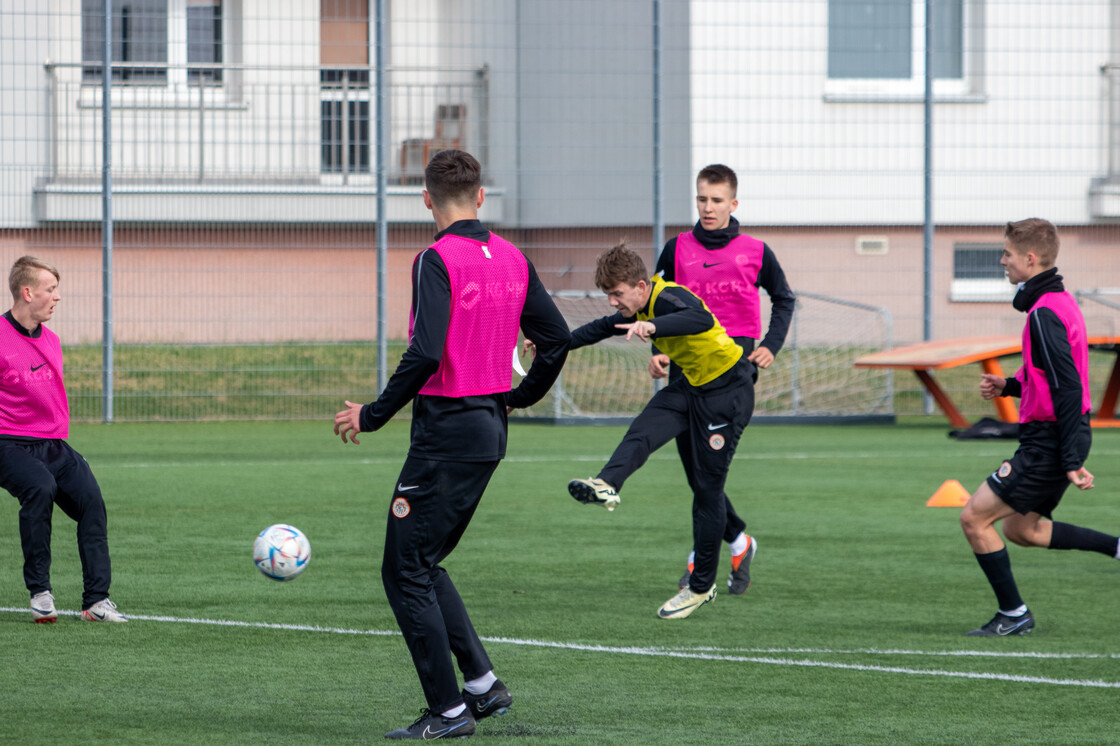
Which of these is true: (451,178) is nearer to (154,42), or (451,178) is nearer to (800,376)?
(154,42)

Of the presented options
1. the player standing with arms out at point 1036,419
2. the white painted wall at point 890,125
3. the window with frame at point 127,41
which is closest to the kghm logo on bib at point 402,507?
the player standing with arms out at point 1036,419

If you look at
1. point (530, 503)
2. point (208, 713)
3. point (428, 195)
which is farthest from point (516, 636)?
point (530, 503)

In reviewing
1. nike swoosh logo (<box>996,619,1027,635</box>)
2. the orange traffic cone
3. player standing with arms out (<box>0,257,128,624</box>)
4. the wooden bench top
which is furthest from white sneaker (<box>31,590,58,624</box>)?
the wooden bench top

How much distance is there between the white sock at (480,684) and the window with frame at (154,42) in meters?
11.5

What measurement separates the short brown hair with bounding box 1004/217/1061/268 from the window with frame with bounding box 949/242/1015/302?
1078 centimetres

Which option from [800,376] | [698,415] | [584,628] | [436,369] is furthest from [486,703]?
[800,376]

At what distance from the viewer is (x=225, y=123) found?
15.5 metres

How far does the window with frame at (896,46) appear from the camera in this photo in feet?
55.9

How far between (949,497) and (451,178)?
6.37 meters

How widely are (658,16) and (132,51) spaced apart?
5.15 metres

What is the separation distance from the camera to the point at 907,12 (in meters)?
17.0

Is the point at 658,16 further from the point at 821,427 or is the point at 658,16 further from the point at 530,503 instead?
the point at 530,503

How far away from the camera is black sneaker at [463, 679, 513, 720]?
4906 millimetres

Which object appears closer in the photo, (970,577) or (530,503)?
(970,577)
